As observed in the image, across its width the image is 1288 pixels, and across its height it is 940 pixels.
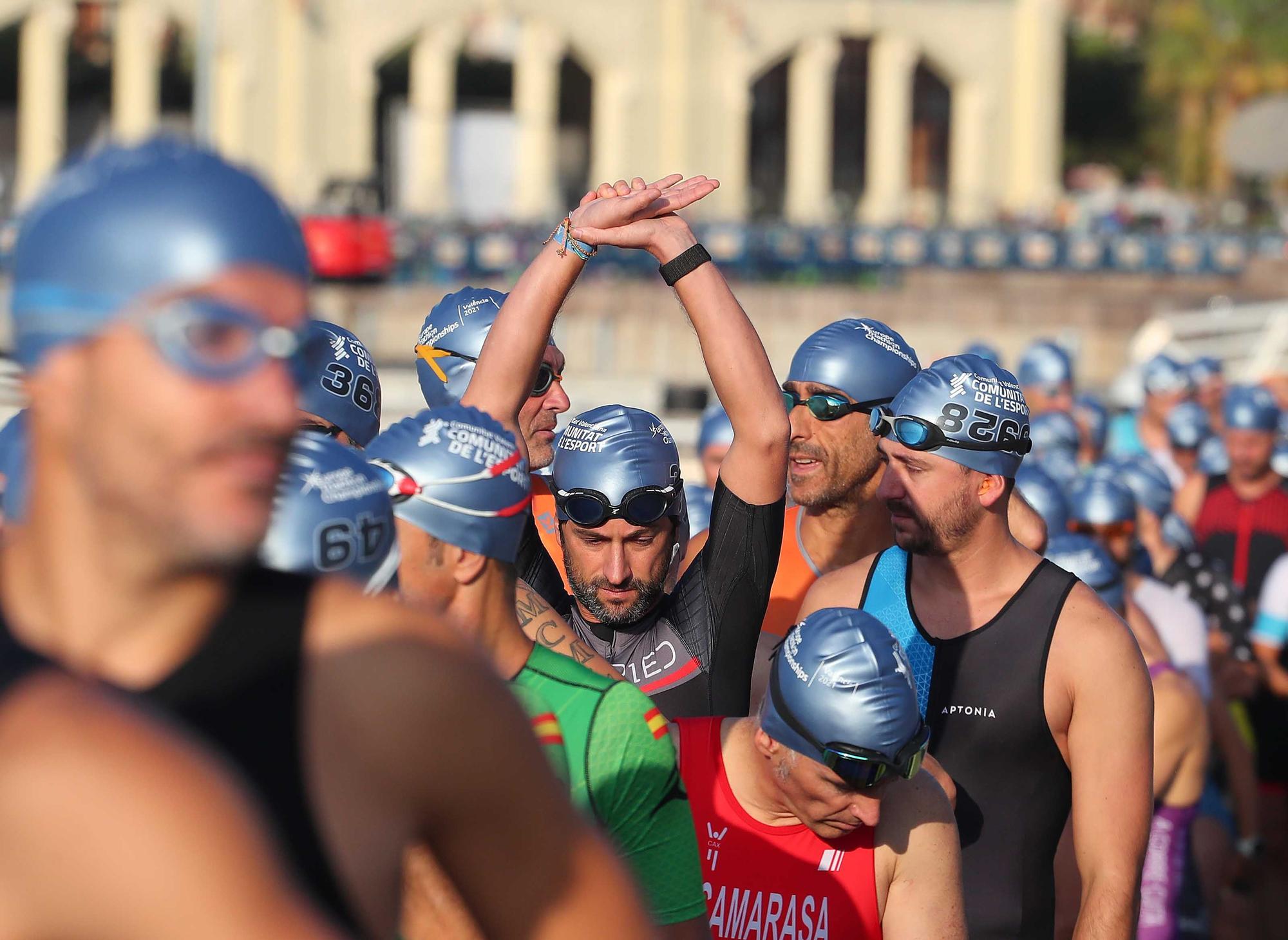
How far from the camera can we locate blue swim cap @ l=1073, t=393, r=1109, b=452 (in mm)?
12336

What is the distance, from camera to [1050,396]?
12.5 metres

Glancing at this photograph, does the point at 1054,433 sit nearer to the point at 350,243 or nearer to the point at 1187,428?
the point at 1187,428

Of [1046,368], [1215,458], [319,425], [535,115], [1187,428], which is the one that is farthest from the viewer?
[535,115]

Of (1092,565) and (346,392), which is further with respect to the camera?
(1092,565)

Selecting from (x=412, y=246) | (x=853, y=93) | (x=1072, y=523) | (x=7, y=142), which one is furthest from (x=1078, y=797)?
(x=853, y=93)

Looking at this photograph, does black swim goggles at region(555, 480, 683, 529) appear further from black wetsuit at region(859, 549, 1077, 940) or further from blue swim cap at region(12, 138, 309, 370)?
blue swim cap at region(12, 138, 309, 370)

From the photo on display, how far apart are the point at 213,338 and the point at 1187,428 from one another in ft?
36.2

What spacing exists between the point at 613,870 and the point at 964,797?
2566 millimetres

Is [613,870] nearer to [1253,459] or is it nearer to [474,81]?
[1253,459]

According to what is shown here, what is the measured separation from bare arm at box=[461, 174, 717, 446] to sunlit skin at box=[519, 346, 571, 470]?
708 mm

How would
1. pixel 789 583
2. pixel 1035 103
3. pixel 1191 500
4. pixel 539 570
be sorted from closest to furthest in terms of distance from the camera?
→ pixel 539 570 → pixel 789 583 → pixel 1191 500 → pixel 1035 103

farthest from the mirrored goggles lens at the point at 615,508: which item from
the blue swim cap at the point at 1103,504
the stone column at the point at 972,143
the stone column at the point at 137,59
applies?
the stone column at the point at 972,143

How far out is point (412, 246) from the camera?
3531 cm

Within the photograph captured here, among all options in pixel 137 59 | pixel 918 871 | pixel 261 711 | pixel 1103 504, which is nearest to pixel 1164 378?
pixel 1103 504
